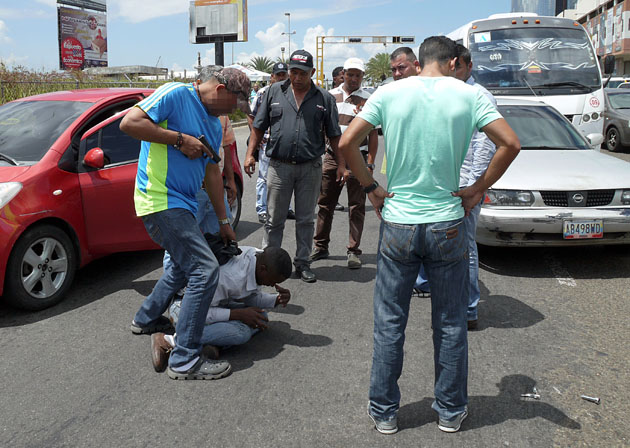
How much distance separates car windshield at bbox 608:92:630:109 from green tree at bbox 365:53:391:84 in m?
78.2

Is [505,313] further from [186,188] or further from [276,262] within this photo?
[186,188]

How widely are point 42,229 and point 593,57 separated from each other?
999 cm

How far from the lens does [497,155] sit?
2.88 meters

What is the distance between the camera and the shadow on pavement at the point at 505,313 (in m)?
4.50

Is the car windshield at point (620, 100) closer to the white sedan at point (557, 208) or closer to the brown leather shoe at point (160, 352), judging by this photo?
the white sedan at point (557, 208)

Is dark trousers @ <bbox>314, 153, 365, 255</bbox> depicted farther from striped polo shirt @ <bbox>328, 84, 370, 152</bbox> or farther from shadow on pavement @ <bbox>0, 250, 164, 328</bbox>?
shadow on pavement @ <bbox>0, 250, 164, 328</bbox>

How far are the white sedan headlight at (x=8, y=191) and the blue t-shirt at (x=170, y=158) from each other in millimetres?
1419

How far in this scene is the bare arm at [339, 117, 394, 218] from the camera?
9.31ft

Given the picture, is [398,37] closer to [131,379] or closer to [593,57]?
[593,57]

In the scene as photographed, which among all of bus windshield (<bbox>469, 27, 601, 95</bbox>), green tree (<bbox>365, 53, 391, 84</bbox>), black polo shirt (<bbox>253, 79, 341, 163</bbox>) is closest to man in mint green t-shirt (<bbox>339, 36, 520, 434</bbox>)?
black polo shirt (<bbox>253, 79, 341, 163</bbox>)

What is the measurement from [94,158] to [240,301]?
6.08 feet

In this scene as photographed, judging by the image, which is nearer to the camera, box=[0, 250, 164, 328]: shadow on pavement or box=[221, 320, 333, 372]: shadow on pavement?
box=[221, 320, 333, 372]: shadow on pavement

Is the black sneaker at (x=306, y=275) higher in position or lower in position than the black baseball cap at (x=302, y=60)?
lower

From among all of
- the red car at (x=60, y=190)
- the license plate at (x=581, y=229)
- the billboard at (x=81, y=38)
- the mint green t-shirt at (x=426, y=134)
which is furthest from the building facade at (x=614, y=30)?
the mint green t-shirt at (x=426, y=134)
